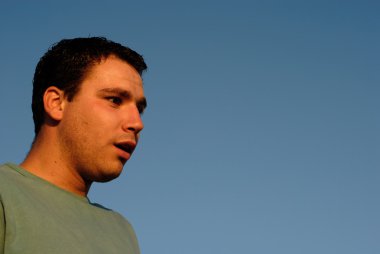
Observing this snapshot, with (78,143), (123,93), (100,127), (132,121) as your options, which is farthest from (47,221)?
(123,93)

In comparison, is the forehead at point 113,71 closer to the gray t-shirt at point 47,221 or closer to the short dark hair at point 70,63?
the short dark hair at point 70,63

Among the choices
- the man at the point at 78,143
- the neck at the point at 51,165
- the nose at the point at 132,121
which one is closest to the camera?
the man at the point at 78,143

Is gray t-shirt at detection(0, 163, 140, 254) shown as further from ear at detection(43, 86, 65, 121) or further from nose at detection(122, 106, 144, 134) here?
nose at detection(122, 106, 144, 134)

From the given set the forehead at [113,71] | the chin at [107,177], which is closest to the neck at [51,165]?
the chin at [107,177]

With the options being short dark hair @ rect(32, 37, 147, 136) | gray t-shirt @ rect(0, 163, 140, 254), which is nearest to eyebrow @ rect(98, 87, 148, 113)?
→ short dark hair @ rect(32, 37, 147, 136)

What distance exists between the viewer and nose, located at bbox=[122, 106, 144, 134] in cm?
353

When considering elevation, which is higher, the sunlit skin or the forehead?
the forehead

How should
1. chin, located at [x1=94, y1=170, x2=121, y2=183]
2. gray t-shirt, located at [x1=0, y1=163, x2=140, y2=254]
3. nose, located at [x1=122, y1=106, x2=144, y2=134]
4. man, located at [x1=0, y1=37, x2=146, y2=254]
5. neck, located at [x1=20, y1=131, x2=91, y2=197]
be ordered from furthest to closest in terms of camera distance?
1. nose, located at [x1=122, y1=106, x2=144, y2=134]
2. chin, located at [x1=94, y1=170, x2=121, y2=183]
3. neck, located at [x1=20, y1=131, x2=91, y2=197]
4. man, located at [x1=0, y1=37, x2=146, y2=254]
5. gray t-shirt, located at [x1=0, y1=163, x2=140, y2=254]

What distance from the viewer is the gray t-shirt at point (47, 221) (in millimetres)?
2609

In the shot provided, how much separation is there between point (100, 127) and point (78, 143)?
7.8 inches

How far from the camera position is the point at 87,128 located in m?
3.36

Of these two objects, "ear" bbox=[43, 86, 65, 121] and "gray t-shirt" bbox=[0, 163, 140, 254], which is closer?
"gray t-shirt" bbox=[0, 163, 140, 254]

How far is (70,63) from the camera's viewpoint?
12.4 ft

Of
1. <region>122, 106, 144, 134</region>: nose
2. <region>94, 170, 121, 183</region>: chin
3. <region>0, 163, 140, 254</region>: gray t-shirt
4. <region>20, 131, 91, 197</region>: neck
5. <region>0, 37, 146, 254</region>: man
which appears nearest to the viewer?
<region>0, 163, 140, 254</region>: gray t-shirt
